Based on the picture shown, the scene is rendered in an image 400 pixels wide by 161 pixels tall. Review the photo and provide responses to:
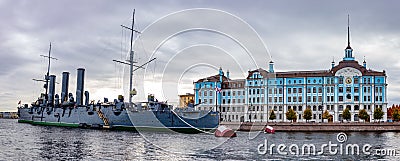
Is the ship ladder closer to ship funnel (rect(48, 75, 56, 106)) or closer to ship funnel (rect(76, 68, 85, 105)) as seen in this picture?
ship funnel (rect(76, 68, 85, 105))

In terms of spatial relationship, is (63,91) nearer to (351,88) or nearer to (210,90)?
(210,90)

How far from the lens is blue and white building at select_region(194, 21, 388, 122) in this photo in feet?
315

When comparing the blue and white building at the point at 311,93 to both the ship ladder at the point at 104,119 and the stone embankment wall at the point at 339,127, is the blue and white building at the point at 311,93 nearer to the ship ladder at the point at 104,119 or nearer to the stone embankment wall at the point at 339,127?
the stone embankment wall at the point at 339,127

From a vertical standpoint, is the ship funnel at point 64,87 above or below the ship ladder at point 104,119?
above

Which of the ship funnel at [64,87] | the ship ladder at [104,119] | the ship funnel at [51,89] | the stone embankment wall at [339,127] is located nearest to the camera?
the ship ladder at [104,119]

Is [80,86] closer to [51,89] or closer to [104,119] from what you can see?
[104,119]

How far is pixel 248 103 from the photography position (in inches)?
4215

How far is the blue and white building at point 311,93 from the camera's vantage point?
315 ft

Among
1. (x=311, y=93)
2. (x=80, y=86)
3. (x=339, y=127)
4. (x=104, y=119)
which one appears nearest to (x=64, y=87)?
(x=80, y=86)

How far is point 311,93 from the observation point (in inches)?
3984

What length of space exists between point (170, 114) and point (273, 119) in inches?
1510

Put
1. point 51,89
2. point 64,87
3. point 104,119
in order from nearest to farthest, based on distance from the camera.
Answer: point 104,119 < point 64,87 < point 51,89

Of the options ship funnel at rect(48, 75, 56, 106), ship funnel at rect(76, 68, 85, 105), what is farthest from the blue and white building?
ship funnel at rect(48, 75, 56, 106)

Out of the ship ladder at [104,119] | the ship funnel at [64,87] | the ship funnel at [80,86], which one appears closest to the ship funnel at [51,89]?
the ship funnel at [64,87]
